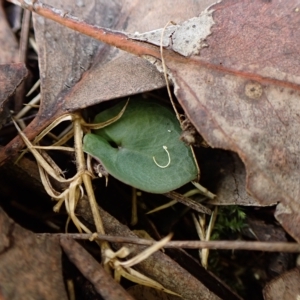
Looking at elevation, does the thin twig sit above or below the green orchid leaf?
below

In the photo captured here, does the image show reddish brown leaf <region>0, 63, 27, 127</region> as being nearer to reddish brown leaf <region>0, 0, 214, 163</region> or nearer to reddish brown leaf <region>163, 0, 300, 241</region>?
reddish brown leaf <region>0, 0, 214, 163</region>

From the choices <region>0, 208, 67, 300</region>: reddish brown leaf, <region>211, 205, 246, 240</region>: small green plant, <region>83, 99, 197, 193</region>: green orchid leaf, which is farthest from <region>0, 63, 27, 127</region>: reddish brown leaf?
<region>211, 205, 246, 240</region>: small green plant

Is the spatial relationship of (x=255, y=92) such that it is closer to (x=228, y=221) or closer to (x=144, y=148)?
(x=144, y=148)

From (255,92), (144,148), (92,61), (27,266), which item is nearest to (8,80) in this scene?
(92,61)

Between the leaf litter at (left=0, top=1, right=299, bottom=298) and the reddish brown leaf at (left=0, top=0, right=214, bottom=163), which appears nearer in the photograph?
the leaf litter at (left=0, top=1, right=299, bottom=298)

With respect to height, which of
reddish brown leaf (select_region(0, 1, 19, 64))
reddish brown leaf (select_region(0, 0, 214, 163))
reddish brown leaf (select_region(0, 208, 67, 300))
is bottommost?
reddish brown leaf (select_region(0, 208, 67, 300))

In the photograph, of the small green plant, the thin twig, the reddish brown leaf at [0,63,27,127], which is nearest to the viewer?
the thin twig
